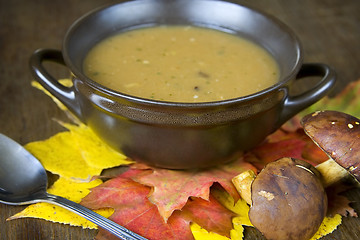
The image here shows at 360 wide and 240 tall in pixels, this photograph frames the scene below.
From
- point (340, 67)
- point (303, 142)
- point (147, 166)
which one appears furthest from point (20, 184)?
point (340, 67)

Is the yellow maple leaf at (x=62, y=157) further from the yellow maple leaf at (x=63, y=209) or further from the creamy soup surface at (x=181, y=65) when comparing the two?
the creamy soup surface at (x=181, y=65)

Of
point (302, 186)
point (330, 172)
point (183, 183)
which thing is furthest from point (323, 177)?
point (183, 183)

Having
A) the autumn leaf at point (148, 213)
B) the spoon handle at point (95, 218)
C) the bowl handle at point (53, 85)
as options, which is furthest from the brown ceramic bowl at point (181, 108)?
the spoon handle at point (95, 218)

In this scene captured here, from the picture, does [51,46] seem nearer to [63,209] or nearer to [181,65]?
[181,65]

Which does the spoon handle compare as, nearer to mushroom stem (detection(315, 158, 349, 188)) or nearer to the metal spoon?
the metal spoon

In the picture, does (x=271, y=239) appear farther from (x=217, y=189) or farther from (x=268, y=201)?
(x=217, y=189)

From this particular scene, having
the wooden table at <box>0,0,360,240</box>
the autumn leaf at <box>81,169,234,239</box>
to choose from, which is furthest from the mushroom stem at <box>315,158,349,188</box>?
the autumn leaf at <box>81,169,234,239</box>
